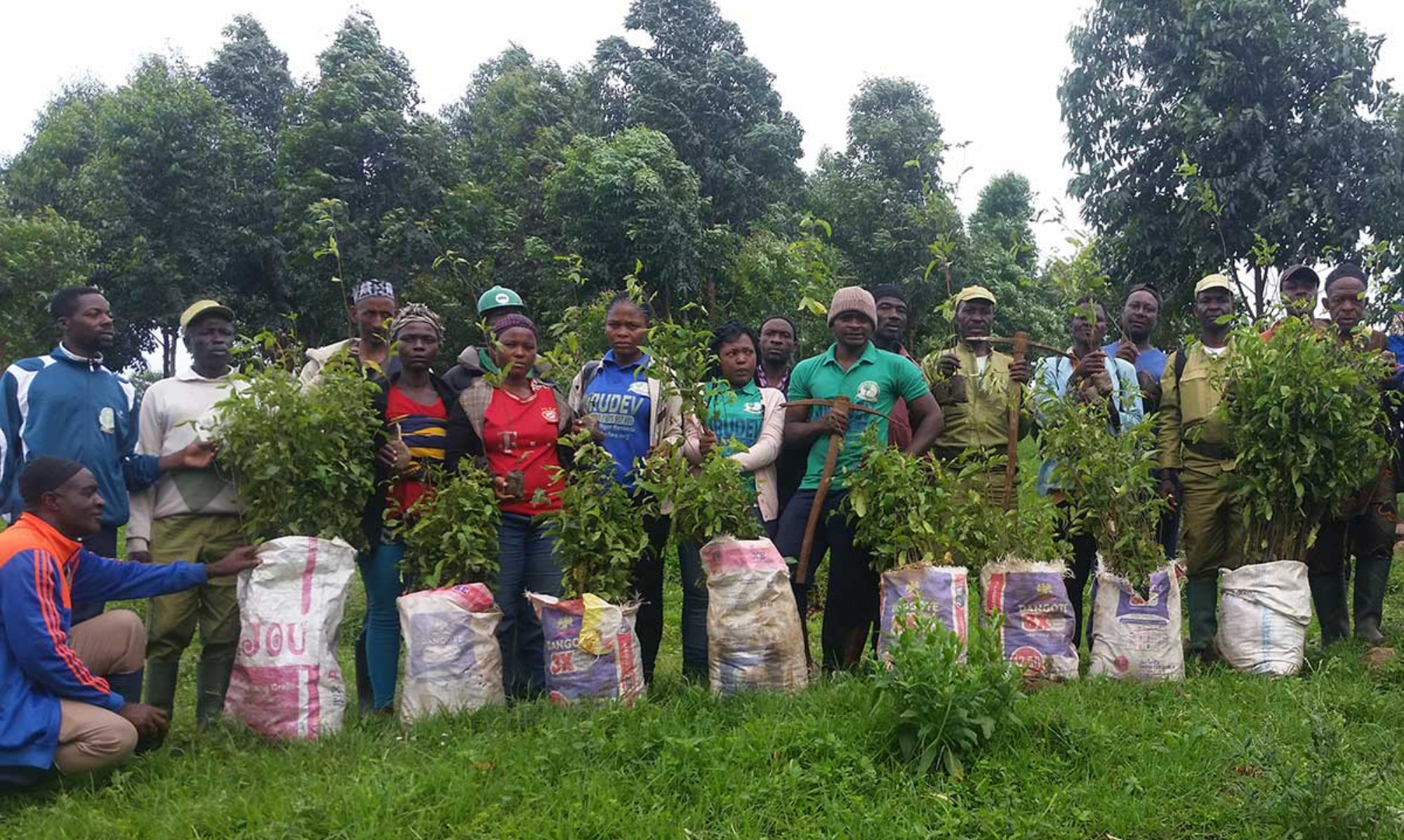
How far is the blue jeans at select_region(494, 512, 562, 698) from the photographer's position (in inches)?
172

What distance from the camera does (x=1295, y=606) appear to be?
460 cm

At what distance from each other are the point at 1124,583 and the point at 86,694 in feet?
14.5

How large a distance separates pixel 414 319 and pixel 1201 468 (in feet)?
13.9

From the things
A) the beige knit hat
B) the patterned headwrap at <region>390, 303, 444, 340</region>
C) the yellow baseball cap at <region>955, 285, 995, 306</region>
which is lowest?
the patterned headwrap at <region>390, 303, 444, 340</region>

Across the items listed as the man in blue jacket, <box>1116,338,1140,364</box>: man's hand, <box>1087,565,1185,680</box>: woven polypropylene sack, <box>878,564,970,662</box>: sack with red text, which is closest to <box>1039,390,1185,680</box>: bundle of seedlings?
<box>1087,565,1185,680</box>: woven polypropylene sack

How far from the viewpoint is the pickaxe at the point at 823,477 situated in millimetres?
4535

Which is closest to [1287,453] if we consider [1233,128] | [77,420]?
[77,420]

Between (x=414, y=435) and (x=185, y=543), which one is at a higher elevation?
(x=414, y=435)

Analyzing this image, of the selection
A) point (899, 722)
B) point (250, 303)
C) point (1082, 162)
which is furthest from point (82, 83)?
point (899, 722)

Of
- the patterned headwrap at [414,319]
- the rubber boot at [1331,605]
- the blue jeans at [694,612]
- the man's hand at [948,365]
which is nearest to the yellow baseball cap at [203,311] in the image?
the patterned headwrap at [414,319]

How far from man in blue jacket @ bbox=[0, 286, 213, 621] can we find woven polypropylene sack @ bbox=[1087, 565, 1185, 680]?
424cm

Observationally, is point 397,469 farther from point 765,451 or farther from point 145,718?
point 765,451

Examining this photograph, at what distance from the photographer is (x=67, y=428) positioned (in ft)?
13.6

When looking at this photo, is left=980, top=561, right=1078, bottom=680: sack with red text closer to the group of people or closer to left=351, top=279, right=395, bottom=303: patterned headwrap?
the group of people
